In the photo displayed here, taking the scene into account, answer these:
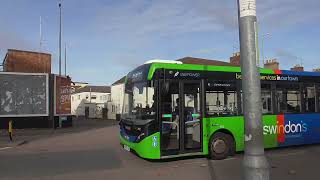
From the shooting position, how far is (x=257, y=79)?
18.6 ft

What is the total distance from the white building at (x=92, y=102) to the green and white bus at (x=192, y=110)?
62257 millimetres

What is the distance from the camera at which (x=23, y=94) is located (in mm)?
35344

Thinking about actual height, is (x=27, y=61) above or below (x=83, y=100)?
above

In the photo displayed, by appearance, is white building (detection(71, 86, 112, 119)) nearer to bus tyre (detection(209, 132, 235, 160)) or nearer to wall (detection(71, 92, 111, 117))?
wall (detection(71, 92, 111, 117))

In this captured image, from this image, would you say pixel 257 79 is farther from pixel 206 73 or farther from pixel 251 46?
pixel 206 73

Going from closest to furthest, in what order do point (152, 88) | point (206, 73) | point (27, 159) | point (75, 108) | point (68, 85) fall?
point (152, 88) < point (206, 73) < point (27, 159) < point (68, 85) < point (75, 108)

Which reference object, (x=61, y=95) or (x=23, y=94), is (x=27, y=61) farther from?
(x=23, y=94)

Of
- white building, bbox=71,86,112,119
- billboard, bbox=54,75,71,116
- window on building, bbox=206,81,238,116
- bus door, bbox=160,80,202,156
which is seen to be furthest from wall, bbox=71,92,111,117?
bus door, bbox=160,80,202,156

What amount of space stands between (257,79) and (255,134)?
2.18 ft

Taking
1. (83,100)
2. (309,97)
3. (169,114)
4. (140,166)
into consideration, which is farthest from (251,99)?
(83,100)

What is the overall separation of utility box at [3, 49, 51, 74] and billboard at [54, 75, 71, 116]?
7816mm

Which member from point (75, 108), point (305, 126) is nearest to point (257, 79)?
point (305, 126)

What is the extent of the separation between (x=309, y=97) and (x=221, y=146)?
4.60 meters

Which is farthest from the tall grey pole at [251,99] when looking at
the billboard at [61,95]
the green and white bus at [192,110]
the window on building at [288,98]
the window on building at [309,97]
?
the billboard at [61,95]
